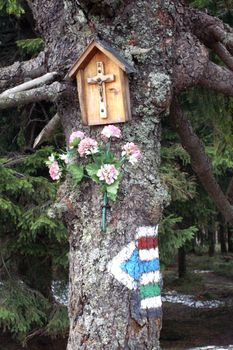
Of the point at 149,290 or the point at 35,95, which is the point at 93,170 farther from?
the point at 149,290

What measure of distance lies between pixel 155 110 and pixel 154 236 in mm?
643

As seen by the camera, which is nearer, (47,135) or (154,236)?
(154,236)

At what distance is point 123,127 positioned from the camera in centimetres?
258

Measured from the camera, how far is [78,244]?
2.57 m

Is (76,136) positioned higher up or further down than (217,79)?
further down

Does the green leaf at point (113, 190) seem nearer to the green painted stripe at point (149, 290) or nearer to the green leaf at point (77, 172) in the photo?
the green leaf at point (77, 172)

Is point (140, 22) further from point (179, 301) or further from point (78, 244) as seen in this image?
point (179, 301)

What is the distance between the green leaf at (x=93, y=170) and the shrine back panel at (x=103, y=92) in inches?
9.4

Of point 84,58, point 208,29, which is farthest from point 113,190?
point 208,29

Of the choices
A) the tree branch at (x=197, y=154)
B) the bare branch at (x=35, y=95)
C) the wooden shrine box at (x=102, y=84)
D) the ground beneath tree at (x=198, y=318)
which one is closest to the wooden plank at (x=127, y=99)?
the wooden shrine box at (x=102, y=84)

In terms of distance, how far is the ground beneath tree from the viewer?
26.9ft

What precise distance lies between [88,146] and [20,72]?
2.79ft

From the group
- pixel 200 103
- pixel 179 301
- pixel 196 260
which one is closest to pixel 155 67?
pixel 200 103

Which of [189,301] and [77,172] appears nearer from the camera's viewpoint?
[77,172]
